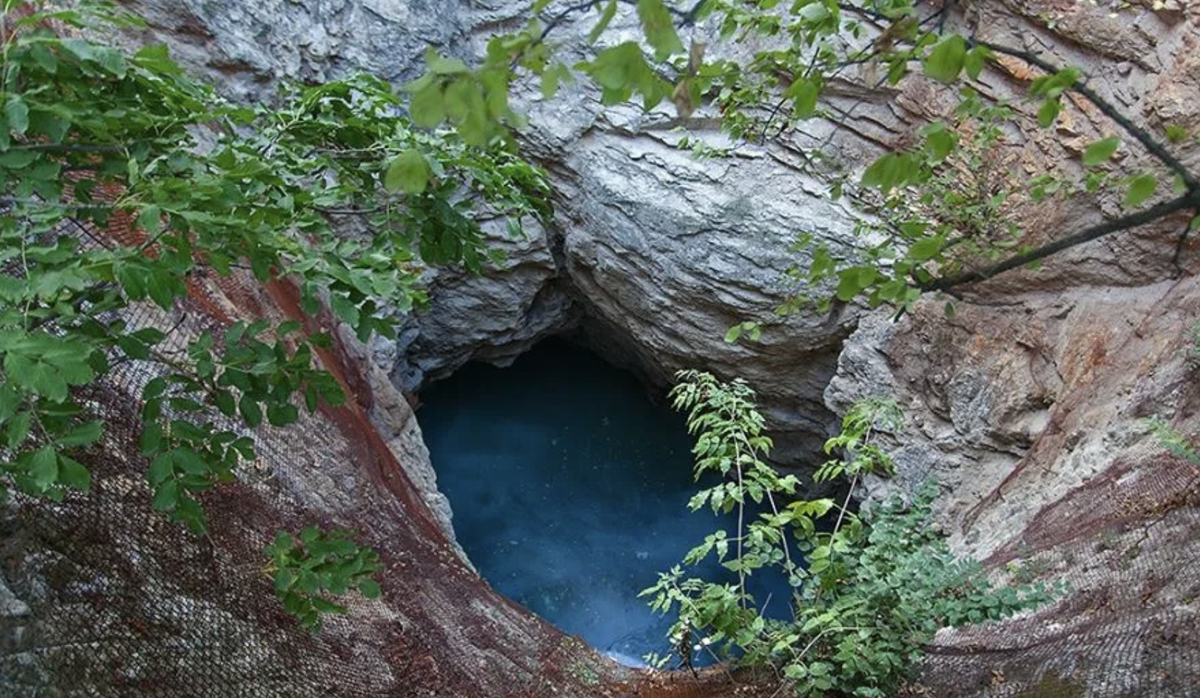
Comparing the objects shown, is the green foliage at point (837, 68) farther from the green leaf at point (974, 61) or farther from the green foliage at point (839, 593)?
the green foliage at point (839, 593)

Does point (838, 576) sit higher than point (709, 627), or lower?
higher

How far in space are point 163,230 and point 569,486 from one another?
6399 mm

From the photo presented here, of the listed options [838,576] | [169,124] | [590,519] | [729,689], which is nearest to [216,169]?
[169,124]

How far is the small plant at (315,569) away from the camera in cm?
148

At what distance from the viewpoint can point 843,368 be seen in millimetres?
6113

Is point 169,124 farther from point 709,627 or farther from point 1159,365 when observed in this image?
point 1159,365

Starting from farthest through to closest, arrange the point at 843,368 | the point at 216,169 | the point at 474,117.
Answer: the point at 843,368, the point at 216,169, the point at 474,117

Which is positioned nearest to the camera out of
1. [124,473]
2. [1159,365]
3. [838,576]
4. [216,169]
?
[216,169]

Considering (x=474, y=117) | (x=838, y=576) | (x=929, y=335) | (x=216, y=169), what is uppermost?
(x=929, y=335)

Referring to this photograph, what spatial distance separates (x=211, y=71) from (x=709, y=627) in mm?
4765

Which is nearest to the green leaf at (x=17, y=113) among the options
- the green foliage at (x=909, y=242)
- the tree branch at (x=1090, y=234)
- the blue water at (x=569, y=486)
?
the green foliage at (x=909, y=242)

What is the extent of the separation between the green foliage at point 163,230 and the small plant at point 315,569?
0.07 ft

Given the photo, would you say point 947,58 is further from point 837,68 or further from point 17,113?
point 17,113

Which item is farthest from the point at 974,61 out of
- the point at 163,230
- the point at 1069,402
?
the point at 1069,402
